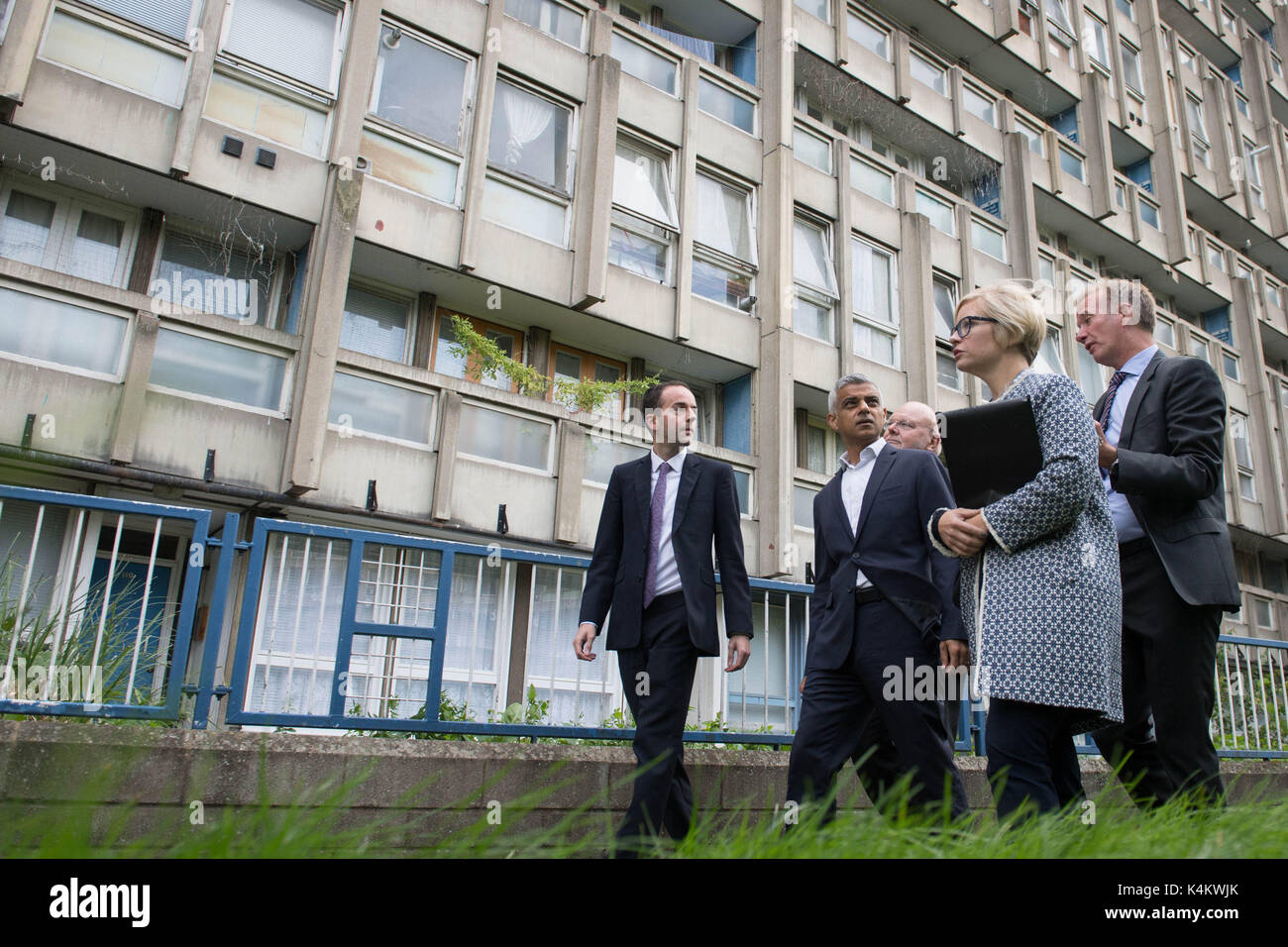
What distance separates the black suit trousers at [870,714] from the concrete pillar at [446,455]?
9.64m

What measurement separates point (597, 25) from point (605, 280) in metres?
4.81

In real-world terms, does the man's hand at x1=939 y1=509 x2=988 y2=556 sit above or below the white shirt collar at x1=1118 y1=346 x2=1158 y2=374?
below

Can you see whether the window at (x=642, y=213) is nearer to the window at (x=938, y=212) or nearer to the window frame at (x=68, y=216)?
the window frame at (x=68, y=216)

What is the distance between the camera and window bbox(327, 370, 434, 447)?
12219 millimetres

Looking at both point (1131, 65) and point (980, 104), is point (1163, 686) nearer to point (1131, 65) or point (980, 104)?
point (980, 104)

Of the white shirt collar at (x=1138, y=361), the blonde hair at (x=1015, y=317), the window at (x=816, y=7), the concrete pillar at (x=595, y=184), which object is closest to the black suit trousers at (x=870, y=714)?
the blonde hair at (x=1015, y=317)

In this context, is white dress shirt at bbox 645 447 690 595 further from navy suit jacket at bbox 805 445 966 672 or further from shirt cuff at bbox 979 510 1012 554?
shirt cuff at bbox 979 510 1012 554

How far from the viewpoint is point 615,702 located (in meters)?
5.29

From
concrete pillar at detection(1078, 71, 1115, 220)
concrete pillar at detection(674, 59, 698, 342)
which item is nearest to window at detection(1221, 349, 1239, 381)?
concrete pillar at detection(1078, 71, 1115, 220)

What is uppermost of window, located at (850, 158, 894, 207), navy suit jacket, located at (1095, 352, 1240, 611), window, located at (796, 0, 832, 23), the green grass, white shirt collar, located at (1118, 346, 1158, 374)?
window, located at (796, 0, 832, 23)

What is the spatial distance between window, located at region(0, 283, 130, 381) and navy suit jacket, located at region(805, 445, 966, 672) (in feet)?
32.5
